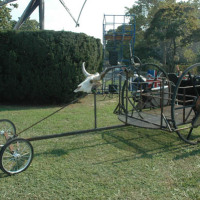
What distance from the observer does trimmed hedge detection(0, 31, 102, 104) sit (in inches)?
359

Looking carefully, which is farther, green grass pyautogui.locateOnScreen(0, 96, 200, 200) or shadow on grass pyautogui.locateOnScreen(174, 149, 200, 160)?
shadow on grass pyautogui.locateOnScreen(174, 149, 200, 160)

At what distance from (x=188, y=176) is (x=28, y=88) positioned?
24.6 feet

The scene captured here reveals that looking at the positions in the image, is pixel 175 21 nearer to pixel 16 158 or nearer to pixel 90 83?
pixel 90 83

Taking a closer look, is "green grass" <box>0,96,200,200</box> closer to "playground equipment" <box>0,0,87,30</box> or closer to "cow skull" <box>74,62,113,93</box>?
"cow skull" <box>74,62,113,93</box>

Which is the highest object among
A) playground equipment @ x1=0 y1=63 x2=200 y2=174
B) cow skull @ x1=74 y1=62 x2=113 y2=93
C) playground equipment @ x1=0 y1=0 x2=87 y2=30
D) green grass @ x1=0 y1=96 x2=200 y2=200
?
playground equipment @ x1=0 y1=0 x2=87 y2=30

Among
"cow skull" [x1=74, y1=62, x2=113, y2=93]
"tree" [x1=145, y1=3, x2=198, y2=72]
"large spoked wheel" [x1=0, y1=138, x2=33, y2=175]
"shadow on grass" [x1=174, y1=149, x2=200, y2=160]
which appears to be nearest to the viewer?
"large spoked wheel" [x1=0, y1=138, x2=33, y2=175]

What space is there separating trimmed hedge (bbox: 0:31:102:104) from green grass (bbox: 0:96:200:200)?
162 inches

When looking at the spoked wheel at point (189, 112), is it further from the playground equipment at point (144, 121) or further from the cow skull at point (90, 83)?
the cow skull at point (90, 83)

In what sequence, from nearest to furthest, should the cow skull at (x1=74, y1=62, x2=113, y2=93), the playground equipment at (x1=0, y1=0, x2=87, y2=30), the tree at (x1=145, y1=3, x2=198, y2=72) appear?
the cow skull at (x1=74, y1=62, x2=113, y2=93) → the playground equipment at (x1=0, y1=0, x2=87, y2=30) → the tree at (x1=145, y1=3, x2=198, y2=72)

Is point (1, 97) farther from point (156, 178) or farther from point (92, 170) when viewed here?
point (156, 178)

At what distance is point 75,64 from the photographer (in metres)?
9.69

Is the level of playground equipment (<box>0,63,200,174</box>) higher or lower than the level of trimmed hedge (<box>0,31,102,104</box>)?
lower

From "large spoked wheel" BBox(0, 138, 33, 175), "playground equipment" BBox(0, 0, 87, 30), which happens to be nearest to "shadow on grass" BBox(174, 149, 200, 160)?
"large spoked wheel" BBox(0, 138, 33, 175)

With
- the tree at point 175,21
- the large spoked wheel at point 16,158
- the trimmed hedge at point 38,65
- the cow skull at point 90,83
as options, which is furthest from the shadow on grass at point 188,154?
the tree at point 175,21
